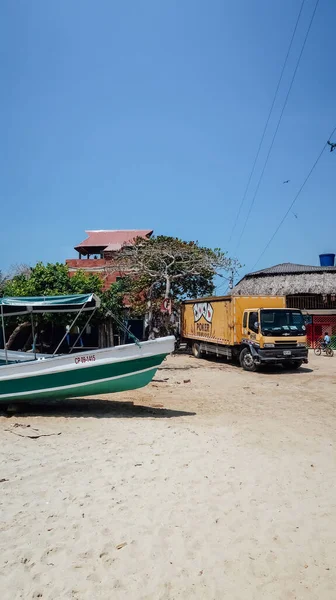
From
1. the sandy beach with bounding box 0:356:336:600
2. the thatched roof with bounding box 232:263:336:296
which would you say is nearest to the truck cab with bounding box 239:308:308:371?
the sandy beach with bounding box 0:356:336:600

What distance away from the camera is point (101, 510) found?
4.59 meters

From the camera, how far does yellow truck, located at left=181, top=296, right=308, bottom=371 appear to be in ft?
48.9

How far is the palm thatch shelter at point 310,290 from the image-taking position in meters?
25.1

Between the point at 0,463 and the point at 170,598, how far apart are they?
12.1ft

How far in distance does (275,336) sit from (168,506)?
10.9 m

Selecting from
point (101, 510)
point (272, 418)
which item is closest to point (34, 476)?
point (101, 510)

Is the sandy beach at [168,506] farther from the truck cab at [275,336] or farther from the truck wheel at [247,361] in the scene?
the truck wheel at [247,361]

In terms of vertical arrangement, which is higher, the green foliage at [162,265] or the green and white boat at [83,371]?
the green foliage at [162,265]

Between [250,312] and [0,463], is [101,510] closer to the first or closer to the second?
[0,463]

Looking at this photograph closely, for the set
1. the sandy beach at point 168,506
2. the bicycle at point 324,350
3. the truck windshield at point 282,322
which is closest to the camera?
the sandy beach at point 168,506

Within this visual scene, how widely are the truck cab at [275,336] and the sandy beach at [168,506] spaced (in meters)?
5.86

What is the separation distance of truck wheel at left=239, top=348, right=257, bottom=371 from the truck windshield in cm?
145

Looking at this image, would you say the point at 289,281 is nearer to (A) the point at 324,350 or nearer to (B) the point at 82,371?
(A) the point at 324,350

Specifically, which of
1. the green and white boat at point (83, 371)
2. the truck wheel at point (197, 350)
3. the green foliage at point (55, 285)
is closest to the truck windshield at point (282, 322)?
the truck wheel at point (197, 350)
